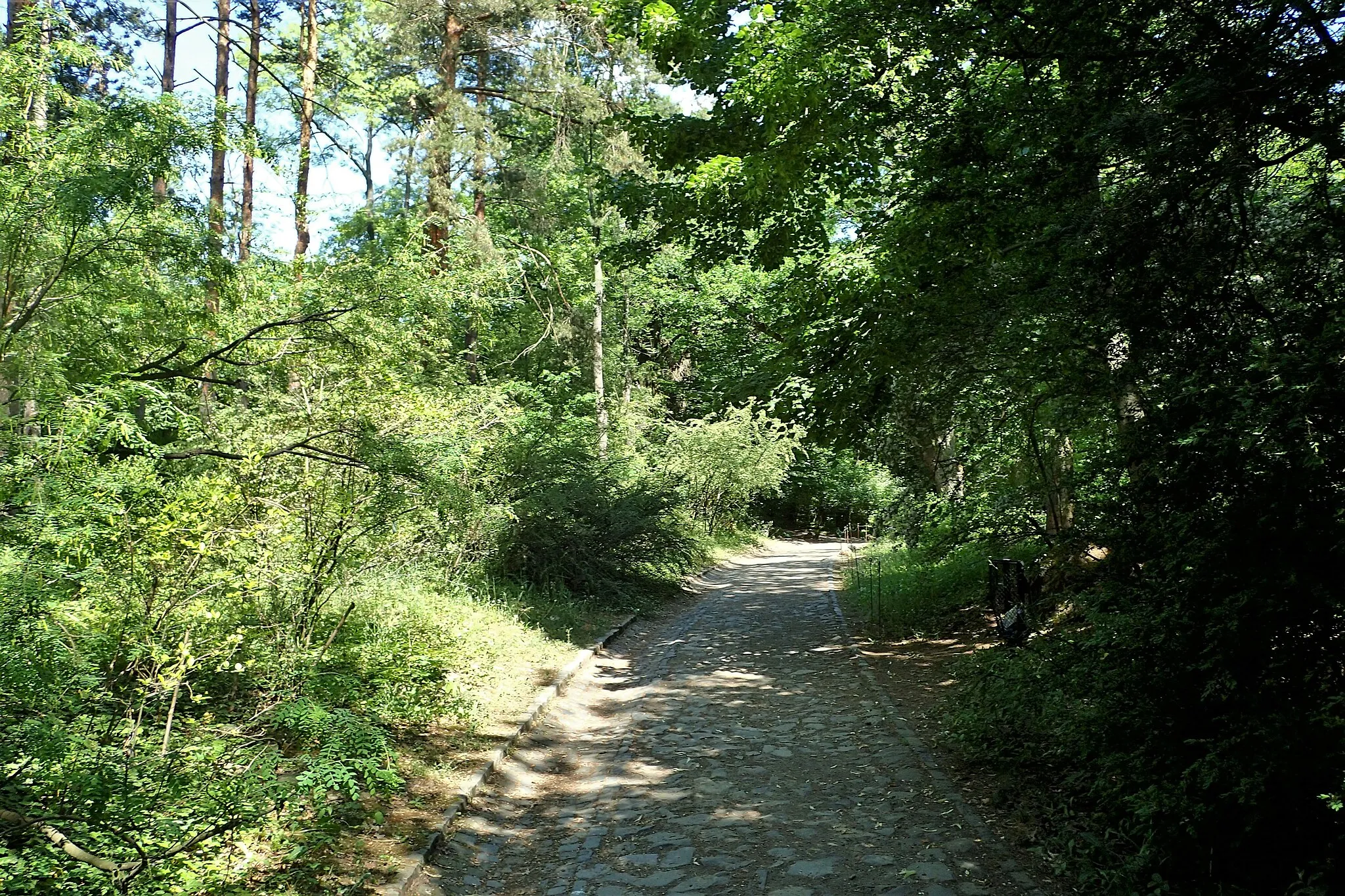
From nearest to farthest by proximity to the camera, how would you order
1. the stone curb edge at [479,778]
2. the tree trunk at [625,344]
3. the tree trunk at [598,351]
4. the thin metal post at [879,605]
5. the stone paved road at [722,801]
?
the stone curb edge at [479,778]
the stone paved road at [722,801]
the thin metal post at [879,605]
the tree trunk at [598,351]
the tree trunk at [625,344]

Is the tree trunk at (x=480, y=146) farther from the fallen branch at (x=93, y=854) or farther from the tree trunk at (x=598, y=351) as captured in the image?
the fallen branch at (x=93, y=854)

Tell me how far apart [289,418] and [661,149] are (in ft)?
23.9

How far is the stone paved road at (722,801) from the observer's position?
5.09m

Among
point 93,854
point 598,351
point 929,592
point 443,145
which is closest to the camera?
point 93,854

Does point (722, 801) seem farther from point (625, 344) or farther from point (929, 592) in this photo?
point (625, 344)

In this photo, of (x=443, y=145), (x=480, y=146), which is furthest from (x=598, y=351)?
(x=443, y=145)

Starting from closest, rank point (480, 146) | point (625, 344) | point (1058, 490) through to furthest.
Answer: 1. point (1058, 490)
2. point (480, 146)
3. point (625, 344)

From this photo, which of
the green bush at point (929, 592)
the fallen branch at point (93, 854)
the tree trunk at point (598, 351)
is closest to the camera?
the fallen branch at point (93, 854)

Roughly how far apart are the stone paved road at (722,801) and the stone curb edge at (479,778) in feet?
0.28

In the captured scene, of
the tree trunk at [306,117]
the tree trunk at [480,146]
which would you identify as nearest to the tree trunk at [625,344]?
the tree trunk at [480,146]

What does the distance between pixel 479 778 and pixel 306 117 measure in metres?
9.91

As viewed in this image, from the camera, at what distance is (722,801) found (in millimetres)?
6348

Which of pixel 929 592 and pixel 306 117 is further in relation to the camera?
pixel 929 592

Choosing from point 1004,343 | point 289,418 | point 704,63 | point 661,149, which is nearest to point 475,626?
point 289,418
